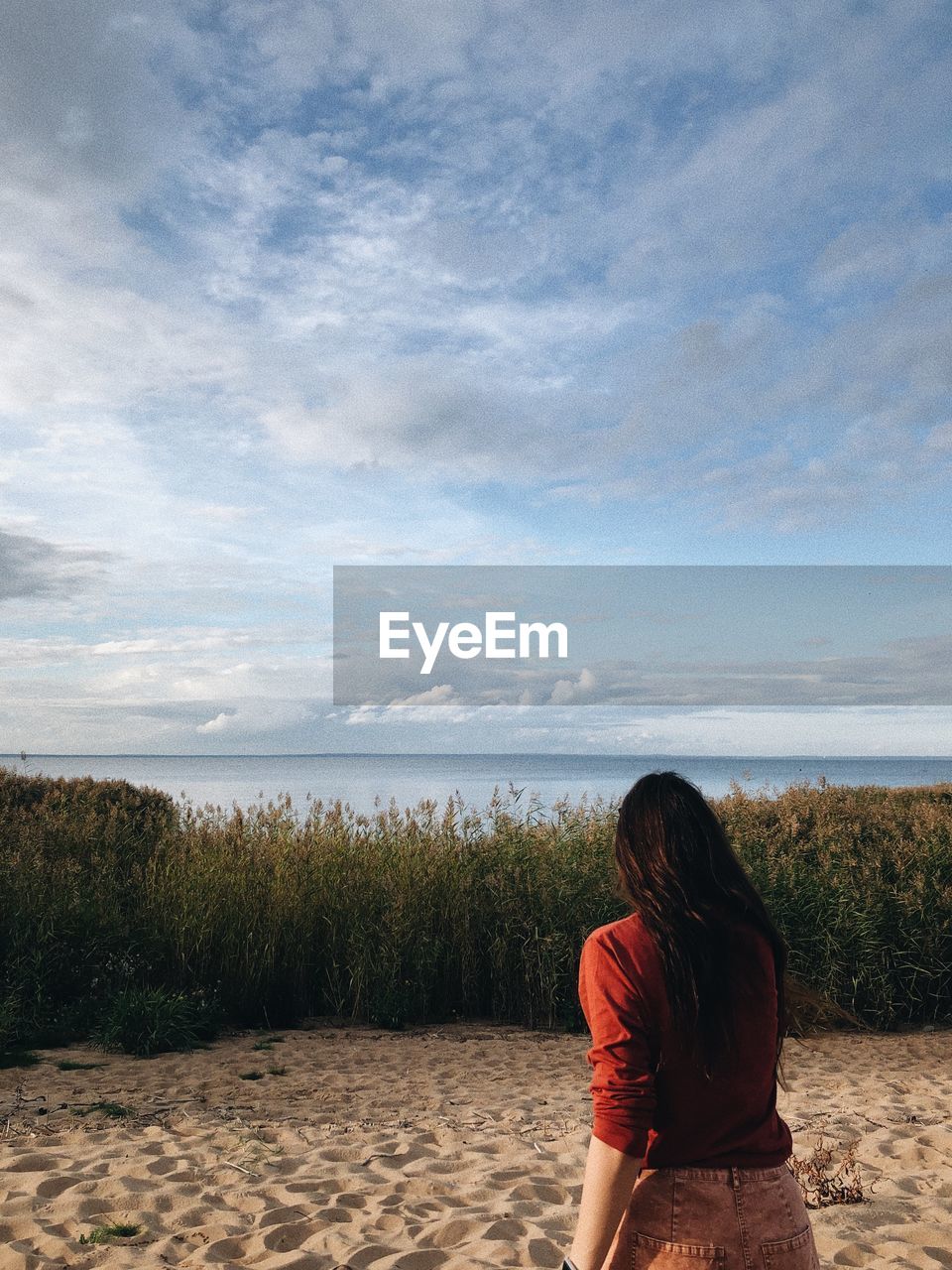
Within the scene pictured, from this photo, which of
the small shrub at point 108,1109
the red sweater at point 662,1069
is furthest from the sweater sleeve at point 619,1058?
the small shrub at point 108,1109

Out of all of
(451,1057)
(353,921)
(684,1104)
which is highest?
(684,1104)

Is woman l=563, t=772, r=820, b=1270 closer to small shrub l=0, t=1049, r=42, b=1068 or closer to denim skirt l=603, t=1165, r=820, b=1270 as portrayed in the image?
denim skirt l=603, t=1165, r=820, b=1270

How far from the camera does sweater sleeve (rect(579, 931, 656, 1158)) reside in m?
2.07

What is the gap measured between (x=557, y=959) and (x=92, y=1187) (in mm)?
5155

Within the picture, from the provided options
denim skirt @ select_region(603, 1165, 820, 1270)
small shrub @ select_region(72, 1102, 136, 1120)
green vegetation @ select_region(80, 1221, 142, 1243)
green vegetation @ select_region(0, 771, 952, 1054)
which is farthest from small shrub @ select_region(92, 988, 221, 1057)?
denim skirt @ select_region(603, 1165, 820, 1270)

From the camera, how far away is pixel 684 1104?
2.16 m

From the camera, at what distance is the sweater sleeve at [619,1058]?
2074mm

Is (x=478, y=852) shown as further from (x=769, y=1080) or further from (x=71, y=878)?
(x=769, y=1080)

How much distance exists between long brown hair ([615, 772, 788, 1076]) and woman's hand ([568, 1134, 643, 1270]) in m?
0.26

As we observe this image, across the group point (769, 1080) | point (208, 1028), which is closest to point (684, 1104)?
point (769, 1080)

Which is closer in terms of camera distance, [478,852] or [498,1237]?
[498,1237]

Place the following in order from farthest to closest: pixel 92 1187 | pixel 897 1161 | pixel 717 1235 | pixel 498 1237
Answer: pixel 897 1161
pixel 92 1187
pixel 498 1237
pixel 717 1235

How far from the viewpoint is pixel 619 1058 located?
6.90 feet

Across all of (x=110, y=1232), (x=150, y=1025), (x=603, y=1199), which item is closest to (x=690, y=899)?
(x=603, y=1199)
